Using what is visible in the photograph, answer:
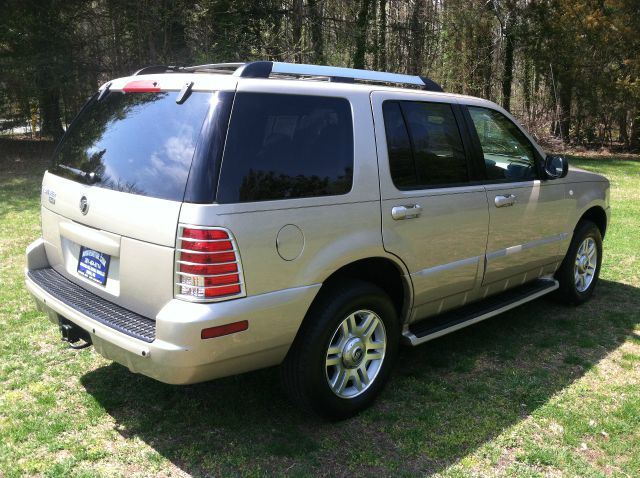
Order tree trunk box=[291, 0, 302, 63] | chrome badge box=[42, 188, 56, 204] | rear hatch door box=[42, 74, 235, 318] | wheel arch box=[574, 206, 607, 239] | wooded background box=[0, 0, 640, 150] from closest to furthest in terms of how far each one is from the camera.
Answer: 1. rear hatch door box=[42, 74, 235, 318]
2. chrome badge box=[42, 188, 56, 204]
3. wheel arch box=[574, 206, 607, 239]
4. wooded background box=[0, 0, 640, 150]
5. tree trunk box=[291, 0, 302, 63]

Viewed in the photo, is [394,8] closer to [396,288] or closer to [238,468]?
[396,288]

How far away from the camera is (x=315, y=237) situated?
10.1 ft

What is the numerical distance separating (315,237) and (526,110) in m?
19.7

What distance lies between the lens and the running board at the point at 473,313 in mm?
3904

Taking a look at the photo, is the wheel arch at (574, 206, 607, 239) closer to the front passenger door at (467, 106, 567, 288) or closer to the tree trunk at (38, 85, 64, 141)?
the front passenger door at (467, 106, 567, 288)

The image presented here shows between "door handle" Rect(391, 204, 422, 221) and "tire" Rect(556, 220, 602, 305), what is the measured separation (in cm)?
237

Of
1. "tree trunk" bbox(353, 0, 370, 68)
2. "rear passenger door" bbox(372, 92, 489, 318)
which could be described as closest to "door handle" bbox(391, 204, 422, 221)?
"rear passenger door" bbox(372, 92, 489, 318)

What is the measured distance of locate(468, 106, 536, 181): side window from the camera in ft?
14.4

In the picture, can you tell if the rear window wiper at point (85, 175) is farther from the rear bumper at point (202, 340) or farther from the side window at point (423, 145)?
the side window at point (423, 145)

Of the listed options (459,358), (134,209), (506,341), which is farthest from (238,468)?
(506,341)

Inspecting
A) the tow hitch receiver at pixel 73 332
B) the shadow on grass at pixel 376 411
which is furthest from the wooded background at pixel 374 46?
the tow hitch receiver at pixel 73 332

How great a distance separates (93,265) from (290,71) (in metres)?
1.56

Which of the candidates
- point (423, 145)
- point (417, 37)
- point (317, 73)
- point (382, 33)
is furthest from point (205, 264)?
point (417, 37)

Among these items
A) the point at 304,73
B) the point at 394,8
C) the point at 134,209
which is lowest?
the point at 134,209
